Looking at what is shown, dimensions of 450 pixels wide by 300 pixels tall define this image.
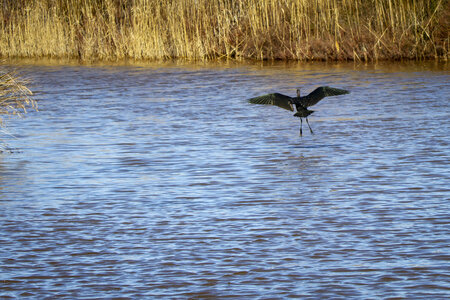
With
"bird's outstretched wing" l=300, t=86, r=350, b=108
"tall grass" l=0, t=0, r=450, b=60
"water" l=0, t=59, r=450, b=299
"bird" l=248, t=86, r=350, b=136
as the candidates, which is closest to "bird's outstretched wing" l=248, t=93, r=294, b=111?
"bird" l=248, t=86, r=350, b=136

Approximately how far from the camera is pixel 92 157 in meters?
8.72

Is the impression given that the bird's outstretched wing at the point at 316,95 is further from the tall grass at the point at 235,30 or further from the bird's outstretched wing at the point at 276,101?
the tall grass at the point at 235,30

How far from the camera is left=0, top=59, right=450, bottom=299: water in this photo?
468 cm

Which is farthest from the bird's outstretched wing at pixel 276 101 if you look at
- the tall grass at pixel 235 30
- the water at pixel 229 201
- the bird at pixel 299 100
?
the tall grass at pixel 235 30

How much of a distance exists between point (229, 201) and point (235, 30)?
13630 millimetres

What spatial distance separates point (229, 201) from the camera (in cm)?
655

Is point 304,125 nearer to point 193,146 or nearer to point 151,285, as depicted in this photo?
point 193,146

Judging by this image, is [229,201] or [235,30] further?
[235,30]

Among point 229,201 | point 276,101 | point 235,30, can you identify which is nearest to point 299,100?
point 276,101

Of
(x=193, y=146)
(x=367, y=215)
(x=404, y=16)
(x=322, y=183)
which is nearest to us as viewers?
(x=367, y=215)

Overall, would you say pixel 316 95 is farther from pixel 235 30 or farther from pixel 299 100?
pixel 235 30

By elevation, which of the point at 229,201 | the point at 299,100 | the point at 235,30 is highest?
the point at 235,30

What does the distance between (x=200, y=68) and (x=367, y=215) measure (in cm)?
1304

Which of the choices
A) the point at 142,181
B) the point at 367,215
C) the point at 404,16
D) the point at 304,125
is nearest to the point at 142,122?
the point at 304,125
